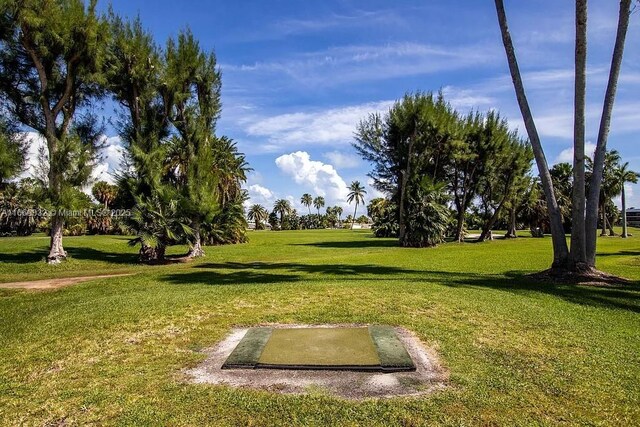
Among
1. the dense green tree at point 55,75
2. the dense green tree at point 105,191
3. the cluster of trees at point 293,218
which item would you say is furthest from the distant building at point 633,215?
the dense green tree at point 55,75

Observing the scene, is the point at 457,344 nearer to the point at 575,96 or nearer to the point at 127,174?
the point at 575,96

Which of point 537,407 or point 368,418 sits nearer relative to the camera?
point 368,418

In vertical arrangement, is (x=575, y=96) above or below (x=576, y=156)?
above

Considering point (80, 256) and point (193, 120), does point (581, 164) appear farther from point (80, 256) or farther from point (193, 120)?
point (80, 256)

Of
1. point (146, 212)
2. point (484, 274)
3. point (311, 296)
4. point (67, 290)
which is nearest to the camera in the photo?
point (311, 296)

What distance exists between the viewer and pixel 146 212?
19.1 meters

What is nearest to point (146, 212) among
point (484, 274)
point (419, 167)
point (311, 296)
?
point (311, 296)

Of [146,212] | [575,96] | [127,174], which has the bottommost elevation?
[146,212]

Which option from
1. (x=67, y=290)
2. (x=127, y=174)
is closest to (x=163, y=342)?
(x=67, y=290)

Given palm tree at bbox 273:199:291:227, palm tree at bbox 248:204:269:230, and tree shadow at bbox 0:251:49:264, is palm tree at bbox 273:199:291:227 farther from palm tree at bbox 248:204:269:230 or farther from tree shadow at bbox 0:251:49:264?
tree shadow at bbox 0:251:49:264

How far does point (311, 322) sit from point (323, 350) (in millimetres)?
1885

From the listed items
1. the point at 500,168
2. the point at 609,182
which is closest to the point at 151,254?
the point at 500,168

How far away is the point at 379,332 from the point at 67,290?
988 centimetres

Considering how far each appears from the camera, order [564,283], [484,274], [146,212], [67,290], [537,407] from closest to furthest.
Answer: [537,407] → [67,290] → [564,283] → [484,274] → [146,212]
